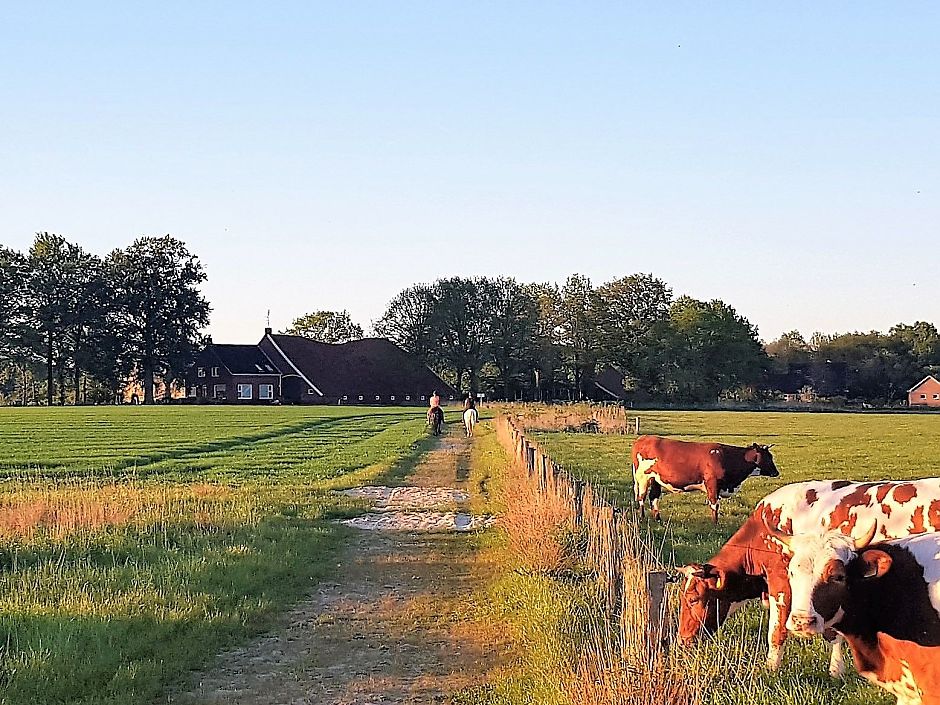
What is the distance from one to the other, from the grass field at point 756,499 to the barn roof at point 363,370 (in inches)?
2115

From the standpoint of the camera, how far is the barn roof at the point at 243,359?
108 metres

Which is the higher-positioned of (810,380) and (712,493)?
(810,380)

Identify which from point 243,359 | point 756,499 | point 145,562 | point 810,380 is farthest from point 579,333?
point 145,562

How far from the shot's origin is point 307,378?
347 ft

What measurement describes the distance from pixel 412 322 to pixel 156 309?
27403mm

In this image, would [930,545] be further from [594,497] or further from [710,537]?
[710,537]

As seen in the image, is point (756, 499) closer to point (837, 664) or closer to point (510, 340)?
point (837, 664)

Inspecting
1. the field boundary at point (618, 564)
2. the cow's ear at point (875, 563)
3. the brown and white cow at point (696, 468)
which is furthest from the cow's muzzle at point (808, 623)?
the brown and white cow at point (696, 468)

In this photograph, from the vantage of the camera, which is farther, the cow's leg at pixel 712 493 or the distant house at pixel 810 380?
the distant house at pixel 810 380

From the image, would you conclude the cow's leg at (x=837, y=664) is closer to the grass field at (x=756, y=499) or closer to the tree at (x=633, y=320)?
the grass field at (x=756, y=499)

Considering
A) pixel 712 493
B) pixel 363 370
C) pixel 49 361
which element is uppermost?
pixel 49 361

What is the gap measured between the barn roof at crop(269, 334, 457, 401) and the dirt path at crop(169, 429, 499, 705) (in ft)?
306

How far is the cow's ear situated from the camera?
5.75 meters

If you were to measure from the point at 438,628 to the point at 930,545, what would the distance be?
4928 mm
